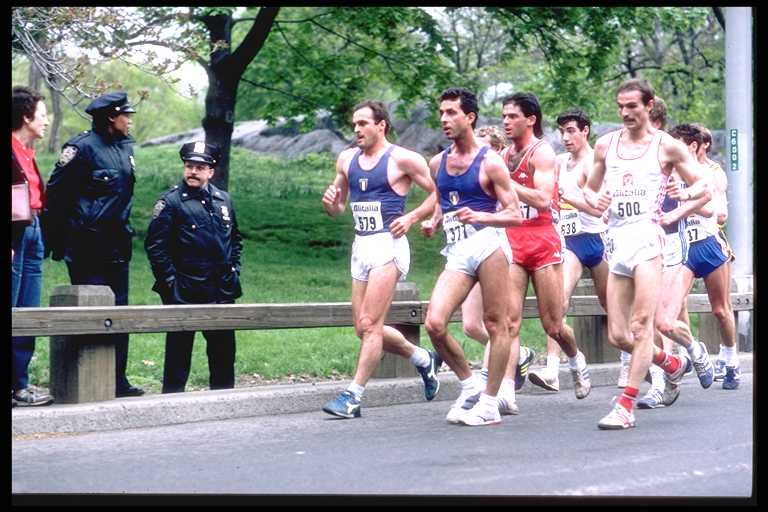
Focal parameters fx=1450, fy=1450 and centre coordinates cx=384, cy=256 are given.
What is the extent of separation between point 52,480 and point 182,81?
7.57 metres

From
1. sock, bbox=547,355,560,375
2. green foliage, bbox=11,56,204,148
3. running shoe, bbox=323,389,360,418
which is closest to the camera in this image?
running shoe, bbox=323,389,360,418

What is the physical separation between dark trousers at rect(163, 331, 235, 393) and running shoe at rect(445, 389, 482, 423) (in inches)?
69.9

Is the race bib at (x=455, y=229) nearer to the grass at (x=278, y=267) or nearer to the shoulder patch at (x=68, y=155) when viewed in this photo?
the shoulder patch at (x=68, y=155)

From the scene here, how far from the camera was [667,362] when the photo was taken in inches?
412

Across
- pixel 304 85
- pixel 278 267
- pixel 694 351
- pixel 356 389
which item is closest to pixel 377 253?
pixel 356 389

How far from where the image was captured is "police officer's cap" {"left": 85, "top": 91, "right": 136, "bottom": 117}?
33.1 feet

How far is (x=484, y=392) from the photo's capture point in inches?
376

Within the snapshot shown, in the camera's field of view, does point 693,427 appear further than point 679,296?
No

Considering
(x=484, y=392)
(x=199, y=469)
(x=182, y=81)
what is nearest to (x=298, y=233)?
(x=182, y=81)

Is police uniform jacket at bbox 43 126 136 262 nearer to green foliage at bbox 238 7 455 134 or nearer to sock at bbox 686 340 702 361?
sock at bbox 686 340 702 361

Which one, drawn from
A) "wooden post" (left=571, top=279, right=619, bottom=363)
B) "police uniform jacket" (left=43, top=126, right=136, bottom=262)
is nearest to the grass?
"wooden post" (left=571, top=279, right=619, bottom=363)

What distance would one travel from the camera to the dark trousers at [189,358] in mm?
10461

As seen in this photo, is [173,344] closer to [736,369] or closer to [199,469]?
[199,469]

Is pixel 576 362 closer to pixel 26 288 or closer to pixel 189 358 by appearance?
pixel 189 358
